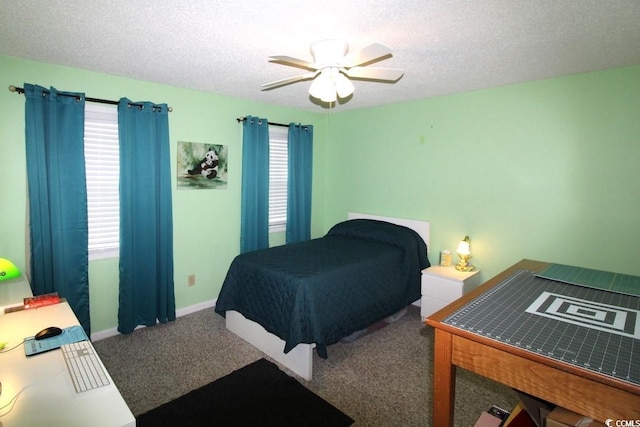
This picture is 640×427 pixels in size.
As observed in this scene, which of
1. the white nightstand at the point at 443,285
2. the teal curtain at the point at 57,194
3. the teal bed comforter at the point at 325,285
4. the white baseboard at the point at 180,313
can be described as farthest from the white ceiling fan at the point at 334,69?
the white baseboard at the point at 180,313

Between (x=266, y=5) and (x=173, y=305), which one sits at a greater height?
(x=266, y=5)

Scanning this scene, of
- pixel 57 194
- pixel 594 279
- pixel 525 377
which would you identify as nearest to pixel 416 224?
pixel 594 279

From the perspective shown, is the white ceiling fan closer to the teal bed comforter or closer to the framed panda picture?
the teal bed comforter

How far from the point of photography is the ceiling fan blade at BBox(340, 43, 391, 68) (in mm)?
1622

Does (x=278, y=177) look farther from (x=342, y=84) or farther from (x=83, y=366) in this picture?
(x=83, y=366)

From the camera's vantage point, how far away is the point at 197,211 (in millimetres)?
3475

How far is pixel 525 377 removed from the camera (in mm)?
1082

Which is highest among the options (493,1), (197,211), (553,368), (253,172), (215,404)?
(493,1)

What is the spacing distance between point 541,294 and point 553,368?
0.68 meters

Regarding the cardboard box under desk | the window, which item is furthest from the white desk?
the window

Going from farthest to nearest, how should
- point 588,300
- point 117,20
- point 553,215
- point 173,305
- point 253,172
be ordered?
point 253,172, point 173,305, point 553,215, point 117,20, point 588,300

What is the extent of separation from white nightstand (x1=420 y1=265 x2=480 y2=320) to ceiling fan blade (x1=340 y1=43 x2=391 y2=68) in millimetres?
2157

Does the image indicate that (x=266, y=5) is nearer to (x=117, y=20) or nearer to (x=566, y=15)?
(x=117, y=20)

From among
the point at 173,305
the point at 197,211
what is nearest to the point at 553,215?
the point at 197,211
